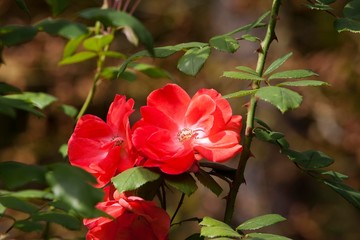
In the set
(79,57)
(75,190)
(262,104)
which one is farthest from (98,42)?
(262,104)

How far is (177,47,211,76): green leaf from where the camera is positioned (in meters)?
0.90

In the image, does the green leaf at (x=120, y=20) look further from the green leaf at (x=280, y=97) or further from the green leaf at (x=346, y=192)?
the green leaf at (x=346, y=192)

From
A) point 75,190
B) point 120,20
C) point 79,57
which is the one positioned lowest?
point 79,57

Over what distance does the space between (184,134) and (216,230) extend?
18 cm

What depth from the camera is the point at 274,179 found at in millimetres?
3965

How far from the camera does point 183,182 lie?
34.8 inches

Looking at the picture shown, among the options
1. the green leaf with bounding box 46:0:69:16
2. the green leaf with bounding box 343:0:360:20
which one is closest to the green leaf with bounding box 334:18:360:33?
the green leaf with bounding box 343:0:360:20

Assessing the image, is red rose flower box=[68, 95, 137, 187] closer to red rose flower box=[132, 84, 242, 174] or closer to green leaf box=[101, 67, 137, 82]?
red rose flower box=[132, 84, 242, 174]

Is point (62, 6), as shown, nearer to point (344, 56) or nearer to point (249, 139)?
point (249, 139)

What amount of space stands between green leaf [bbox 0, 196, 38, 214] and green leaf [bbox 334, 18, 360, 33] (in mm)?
517

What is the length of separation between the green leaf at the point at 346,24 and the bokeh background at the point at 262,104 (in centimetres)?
283

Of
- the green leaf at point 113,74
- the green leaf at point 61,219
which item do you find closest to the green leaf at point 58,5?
the green leaf at point 61,219

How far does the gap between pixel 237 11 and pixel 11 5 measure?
1.41 meters

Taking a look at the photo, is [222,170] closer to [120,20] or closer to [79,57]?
[120,20]
